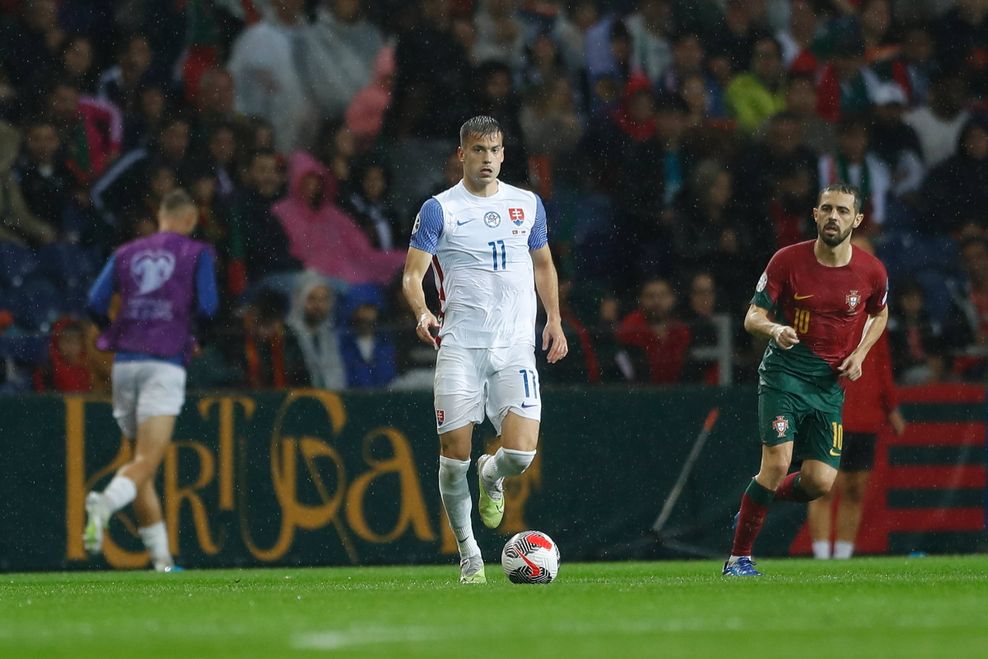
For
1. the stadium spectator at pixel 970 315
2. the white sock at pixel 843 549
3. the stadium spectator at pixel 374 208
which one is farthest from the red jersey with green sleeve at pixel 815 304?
the stadium spectator at pixel 374 208

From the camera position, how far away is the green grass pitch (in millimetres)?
6035

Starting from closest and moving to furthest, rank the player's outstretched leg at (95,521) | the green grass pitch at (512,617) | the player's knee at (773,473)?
the green grass pitch at (512,617)
the player's knee at (773,473)
the player's outstretched leg at (95,521)

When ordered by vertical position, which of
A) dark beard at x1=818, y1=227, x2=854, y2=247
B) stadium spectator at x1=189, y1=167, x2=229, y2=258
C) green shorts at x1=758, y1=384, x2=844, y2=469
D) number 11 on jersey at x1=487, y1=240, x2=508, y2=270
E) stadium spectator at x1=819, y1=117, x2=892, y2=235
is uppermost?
stadium spectator at x1=819, y1=117, x2=892, y2=235

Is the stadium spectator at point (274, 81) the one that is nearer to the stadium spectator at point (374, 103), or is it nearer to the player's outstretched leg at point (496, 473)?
the stadium spectator at point (374, 103)

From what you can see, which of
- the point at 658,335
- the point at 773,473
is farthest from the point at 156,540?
the point at 773,473

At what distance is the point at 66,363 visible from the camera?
13.4 m

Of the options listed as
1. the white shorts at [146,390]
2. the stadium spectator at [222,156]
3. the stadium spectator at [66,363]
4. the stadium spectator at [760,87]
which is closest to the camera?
the white shorts at [146,390]

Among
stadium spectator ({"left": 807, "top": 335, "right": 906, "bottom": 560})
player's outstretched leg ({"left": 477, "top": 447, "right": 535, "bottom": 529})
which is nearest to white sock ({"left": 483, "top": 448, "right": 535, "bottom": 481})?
player's outstretched leg ({"left": 477, "top": 447, "right": 535, "bottom": 529})

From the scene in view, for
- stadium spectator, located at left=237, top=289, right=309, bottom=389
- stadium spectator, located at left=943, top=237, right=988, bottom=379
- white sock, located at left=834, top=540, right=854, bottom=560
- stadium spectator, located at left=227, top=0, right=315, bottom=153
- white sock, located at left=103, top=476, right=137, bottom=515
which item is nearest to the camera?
white sock, located at left=103, top=476, right=137, bottom=515

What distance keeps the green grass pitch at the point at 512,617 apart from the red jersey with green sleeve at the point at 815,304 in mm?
1231

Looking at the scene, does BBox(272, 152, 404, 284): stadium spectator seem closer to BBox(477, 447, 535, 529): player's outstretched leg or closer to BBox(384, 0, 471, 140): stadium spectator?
BBox(384, 0, 471, 140): stadium spectator

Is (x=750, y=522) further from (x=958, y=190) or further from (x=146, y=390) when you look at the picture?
(x=958, y=190)

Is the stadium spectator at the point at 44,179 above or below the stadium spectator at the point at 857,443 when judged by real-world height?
above

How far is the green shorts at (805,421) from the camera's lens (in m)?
10.4
